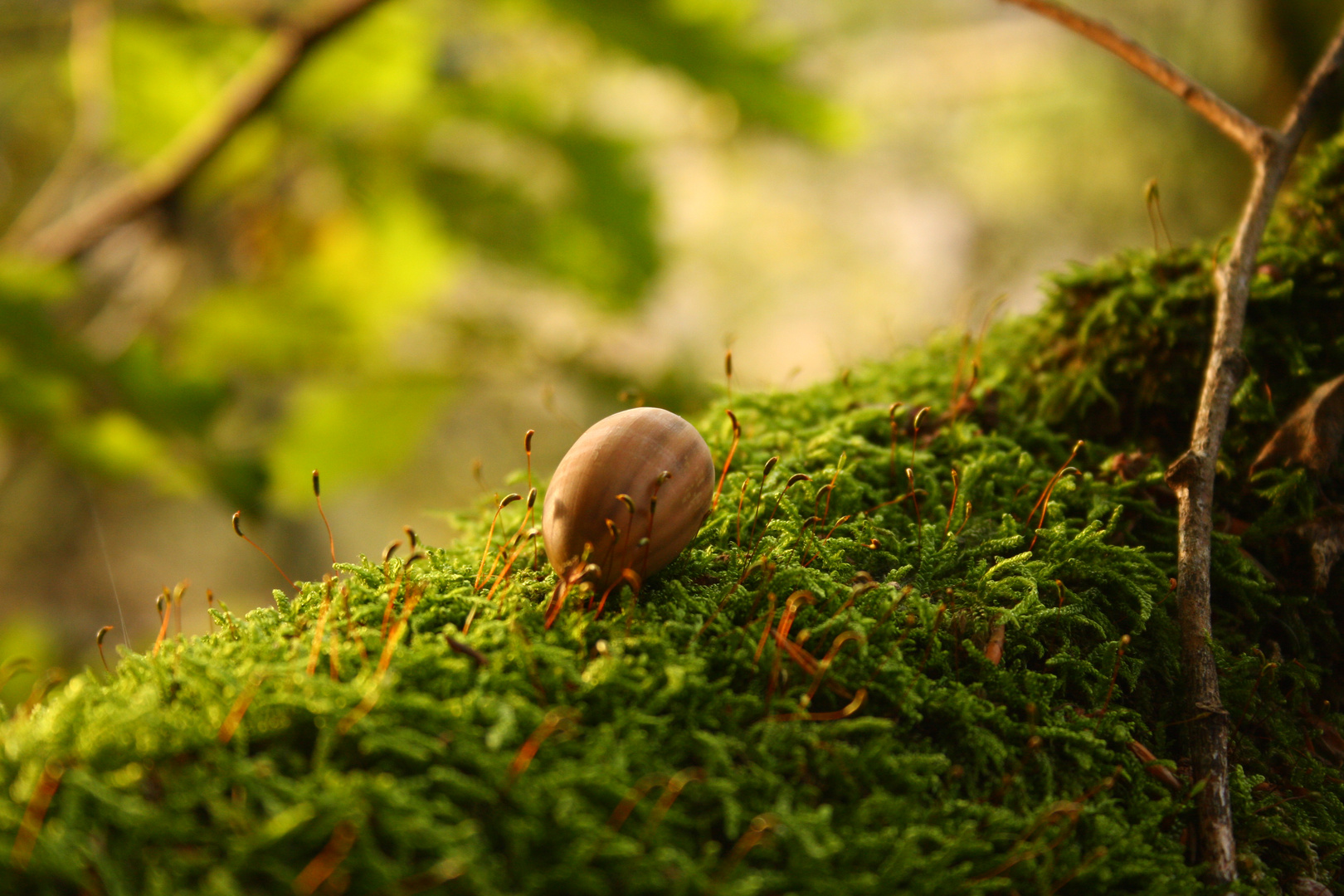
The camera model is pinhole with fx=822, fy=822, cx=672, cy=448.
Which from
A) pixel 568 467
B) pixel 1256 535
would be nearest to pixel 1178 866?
pixel 1256 535

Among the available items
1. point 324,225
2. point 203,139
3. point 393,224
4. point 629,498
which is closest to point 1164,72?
point 629,498

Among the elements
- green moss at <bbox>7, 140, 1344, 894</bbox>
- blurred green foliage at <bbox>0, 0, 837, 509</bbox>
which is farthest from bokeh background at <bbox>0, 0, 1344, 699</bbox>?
green moss at <bbox>7, 140, 1344, 894</bbox>

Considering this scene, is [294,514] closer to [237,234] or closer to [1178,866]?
[237,234]

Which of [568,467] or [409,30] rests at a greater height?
[409,30]

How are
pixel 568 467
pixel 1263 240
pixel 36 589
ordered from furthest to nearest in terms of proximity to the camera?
pixel 36 589 → pixel 1263 240 → pixel 568 467

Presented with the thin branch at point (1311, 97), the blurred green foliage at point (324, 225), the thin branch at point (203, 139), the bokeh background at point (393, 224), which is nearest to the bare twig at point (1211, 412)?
the thin branch at point (1311, 97)

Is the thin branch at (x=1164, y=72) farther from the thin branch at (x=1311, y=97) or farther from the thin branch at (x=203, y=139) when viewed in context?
the thin branch at (x=203, y=139)

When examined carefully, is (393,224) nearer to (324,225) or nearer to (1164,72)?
(324,225)
